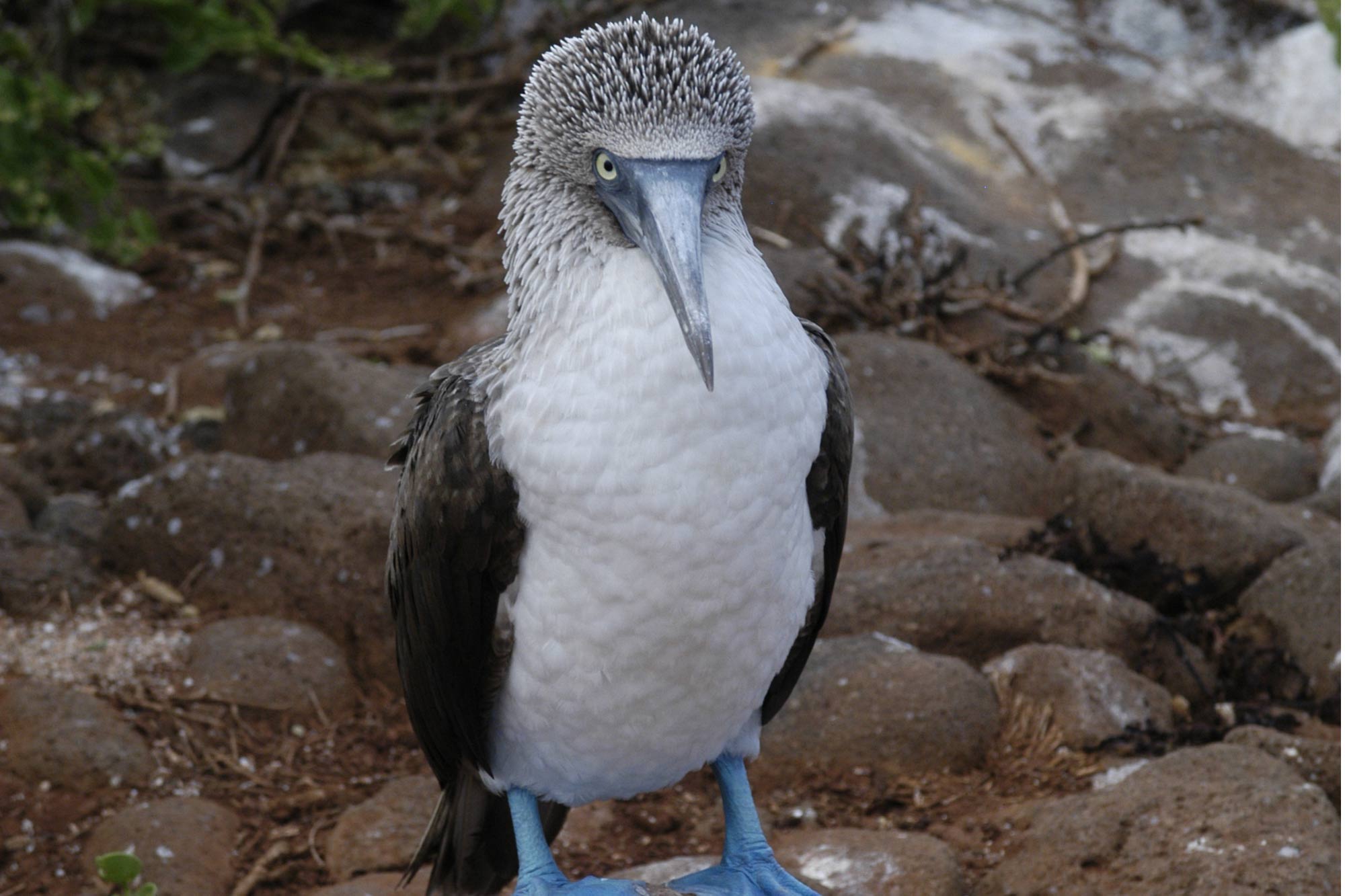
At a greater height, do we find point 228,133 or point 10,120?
point 10,120

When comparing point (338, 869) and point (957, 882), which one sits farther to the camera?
point (338, 869)

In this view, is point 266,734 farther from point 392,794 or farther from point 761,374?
point 761,374

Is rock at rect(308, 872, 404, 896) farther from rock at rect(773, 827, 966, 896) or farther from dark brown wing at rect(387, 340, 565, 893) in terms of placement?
rock at rect(773, 827, 966, 896)

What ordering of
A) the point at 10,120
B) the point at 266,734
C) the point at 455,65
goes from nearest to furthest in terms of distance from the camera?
the point at 266,734 < the point at 10,120 < the point at 455,65

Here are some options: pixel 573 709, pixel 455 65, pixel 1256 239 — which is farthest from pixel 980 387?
pixel 455 65

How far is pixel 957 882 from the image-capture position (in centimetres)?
310

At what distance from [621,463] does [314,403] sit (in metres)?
3.15

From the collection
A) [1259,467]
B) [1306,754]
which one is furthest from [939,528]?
[1259,467]

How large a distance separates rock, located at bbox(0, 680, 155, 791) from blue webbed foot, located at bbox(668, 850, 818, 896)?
5.56 ft

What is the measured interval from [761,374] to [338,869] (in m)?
1.97

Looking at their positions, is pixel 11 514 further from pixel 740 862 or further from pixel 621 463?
pixel 621 463

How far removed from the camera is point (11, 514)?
482 centimetres

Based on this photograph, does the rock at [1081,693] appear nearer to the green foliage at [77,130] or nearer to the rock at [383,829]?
the rock at [383,829]

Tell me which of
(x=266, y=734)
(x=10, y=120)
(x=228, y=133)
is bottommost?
(x=266, y=734)
